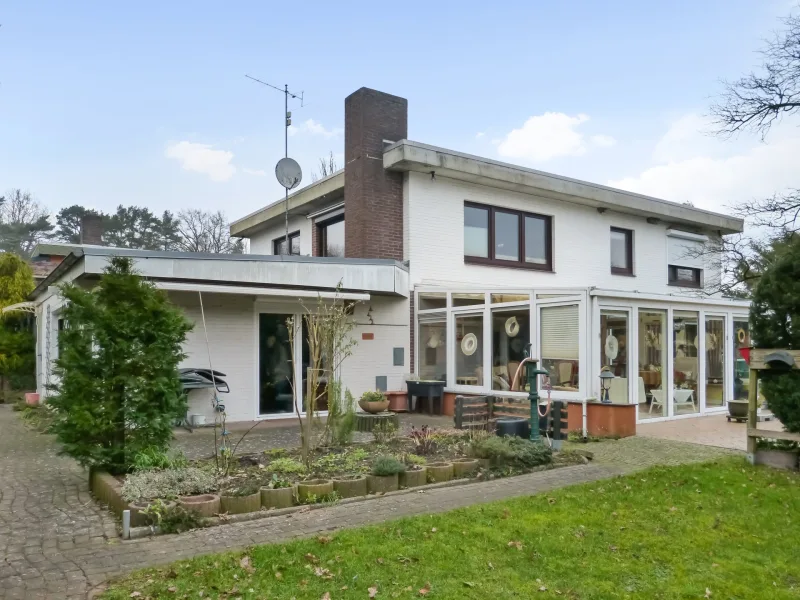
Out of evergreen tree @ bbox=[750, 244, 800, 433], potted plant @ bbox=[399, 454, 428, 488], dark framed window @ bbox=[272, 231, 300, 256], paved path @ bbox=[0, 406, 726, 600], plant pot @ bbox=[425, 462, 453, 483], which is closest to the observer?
paved path @ bbox=[0, 406, 726, 600]

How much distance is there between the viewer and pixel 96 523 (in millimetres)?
5426

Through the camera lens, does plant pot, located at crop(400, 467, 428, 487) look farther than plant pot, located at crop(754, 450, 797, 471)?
No

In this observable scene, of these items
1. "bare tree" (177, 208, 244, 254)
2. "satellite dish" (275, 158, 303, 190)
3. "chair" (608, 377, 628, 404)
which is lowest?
"chair" (608, 377, 628, 404)

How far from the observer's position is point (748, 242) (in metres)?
17.2

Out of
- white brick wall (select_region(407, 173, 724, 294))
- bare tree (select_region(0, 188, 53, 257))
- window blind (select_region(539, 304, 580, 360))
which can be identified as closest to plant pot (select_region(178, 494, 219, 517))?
window blind (select_region(539, 304, 580, 360))

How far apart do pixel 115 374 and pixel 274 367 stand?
18.8 feet

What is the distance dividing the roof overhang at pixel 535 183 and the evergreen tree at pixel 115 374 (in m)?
7.38

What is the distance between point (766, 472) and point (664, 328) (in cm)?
484

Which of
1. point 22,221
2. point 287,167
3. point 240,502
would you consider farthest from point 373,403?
point 22,221

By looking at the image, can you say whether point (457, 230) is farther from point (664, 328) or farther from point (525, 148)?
point (525, 148)

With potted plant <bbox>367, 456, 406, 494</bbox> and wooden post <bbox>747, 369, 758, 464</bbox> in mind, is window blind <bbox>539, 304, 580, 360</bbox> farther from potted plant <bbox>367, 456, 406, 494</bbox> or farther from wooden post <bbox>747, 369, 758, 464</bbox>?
potted plant <bbox>367, 456, 406, 494</bbox>

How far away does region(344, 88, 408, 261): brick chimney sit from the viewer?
522 inches

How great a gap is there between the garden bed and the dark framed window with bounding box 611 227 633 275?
33.7ft

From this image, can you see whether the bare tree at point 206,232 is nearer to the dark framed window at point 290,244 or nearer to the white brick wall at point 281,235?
the white brick wall at point 281,235
